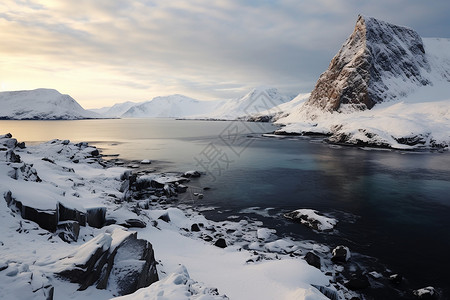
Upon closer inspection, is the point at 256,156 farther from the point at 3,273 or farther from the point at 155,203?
the point at 3,273

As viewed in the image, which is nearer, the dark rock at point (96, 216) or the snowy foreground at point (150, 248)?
the snowy foreground at point (150, 248)

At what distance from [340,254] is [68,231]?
15.7 m

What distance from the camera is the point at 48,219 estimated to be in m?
12.7

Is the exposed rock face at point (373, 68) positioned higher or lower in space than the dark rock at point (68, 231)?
higher

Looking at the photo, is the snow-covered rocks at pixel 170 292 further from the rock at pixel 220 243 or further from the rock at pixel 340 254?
the rock at pixel 340 254

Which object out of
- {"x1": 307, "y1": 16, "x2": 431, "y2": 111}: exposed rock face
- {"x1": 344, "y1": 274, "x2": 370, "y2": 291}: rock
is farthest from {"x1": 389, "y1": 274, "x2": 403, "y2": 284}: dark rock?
{"x1": 307, "y1": 16, "x2": 431, "y2": 111}: exposed rock face

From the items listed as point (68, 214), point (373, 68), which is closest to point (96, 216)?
point (68, 214)

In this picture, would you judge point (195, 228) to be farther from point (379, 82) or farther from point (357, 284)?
point (379, 82)

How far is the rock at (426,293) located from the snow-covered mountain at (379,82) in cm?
8133

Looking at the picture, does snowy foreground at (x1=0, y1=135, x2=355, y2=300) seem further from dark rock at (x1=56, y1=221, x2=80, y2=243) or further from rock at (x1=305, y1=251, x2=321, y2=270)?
rock at (x1=305, y1=251, x2=321, y2=270)

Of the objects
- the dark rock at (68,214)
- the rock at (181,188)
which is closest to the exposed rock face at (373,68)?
the rock at (181,188)

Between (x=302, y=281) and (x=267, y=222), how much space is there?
998cm

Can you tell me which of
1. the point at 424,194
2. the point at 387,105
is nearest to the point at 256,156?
the point at 424,194

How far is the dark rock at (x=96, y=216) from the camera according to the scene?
53.1 ft
